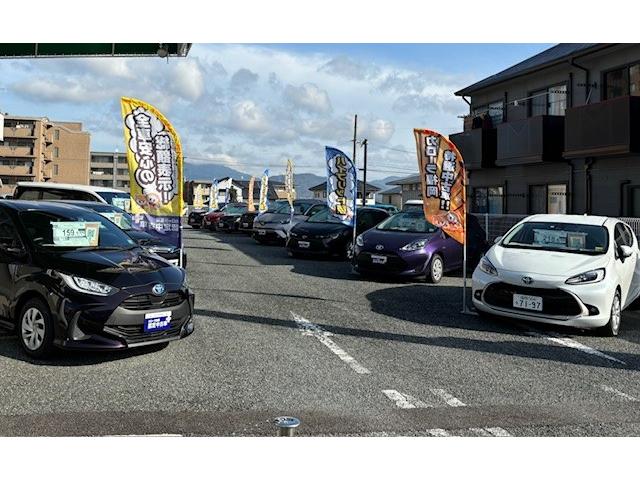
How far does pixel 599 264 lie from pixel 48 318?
19.7ft

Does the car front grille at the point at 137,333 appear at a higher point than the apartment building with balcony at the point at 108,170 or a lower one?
lower

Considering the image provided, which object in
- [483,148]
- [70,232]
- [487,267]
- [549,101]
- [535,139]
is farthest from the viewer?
[483,148]

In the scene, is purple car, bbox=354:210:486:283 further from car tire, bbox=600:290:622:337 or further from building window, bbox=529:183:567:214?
building window, bbox=529:183:567:214

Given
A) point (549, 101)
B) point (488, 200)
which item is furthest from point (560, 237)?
point (488, 200)

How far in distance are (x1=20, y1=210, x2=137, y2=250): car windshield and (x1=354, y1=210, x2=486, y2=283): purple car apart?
503cm

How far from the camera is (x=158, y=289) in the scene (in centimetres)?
511

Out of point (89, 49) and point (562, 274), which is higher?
point (89, 49)

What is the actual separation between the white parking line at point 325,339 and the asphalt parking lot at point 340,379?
0.02 metres

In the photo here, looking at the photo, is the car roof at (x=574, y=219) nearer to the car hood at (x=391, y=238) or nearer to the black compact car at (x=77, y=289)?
the car hood at (x=391, y=238)

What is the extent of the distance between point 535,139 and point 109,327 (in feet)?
47.4

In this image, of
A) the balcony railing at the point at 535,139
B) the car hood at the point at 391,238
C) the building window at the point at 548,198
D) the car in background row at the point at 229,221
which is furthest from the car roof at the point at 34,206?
the car in background row at the point at 229,221

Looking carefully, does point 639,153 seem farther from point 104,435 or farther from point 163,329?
point 104,435

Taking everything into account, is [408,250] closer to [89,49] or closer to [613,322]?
[613,322]

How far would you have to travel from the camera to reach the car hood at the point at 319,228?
13.6 meters
